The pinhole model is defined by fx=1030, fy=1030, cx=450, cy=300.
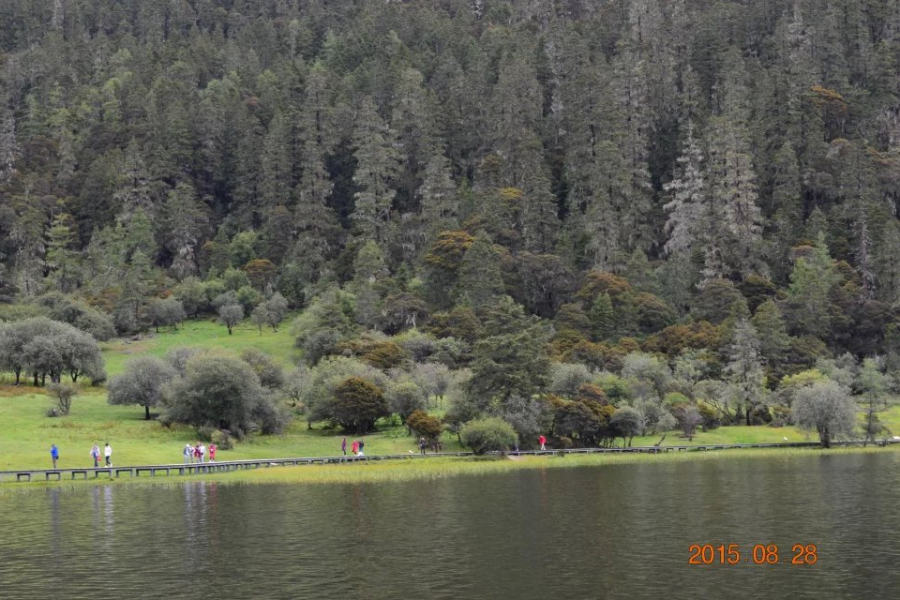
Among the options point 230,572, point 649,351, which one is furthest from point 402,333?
point 230,572

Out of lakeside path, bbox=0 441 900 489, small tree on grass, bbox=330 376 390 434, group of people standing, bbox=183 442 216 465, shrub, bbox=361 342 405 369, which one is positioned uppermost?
shrub, bbox=361 342 405 369

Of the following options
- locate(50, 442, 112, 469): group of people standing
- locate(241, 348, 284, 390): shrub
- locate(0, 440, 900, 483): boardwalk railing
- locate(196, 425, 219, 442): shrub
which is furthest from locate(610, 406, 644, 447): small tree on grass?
locate(50, 442, 112, 469): group of people standing

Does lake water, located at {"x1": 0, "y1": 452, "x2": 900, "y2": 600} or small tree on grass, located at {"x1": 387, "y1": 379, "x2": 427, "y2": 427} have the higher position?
small tree on grass, located at {"x1": 387, "y1": 379, "x2": 427, "y2": 427}

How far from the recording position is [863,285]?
493 feet

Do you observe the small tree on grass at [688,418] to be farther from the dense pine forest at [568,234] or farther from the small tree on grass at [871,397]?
the small tree on grass at [871,397]

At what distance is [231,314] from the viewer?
507ft

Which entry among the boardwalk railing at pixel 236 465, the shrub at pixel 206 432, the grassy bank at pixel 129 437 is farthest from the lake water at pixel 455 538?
the shrub at pixel 206 432

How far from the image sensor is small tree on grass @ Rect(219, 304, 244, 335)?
506ft

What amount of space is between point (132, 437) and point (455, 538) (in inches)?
2013

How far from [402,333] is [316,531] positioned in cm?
9152

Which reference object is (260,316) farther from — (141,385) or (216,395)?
(216,395)

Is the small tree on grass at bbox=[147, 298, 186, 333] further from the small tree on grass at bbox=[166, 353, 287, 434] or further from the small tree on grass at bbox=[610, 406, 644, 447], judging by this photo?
the small tree on grass at bbox=[610, 406, 644, 447]

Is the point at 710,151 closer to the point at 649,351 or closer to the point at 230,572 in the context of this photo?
the point at 649,351
